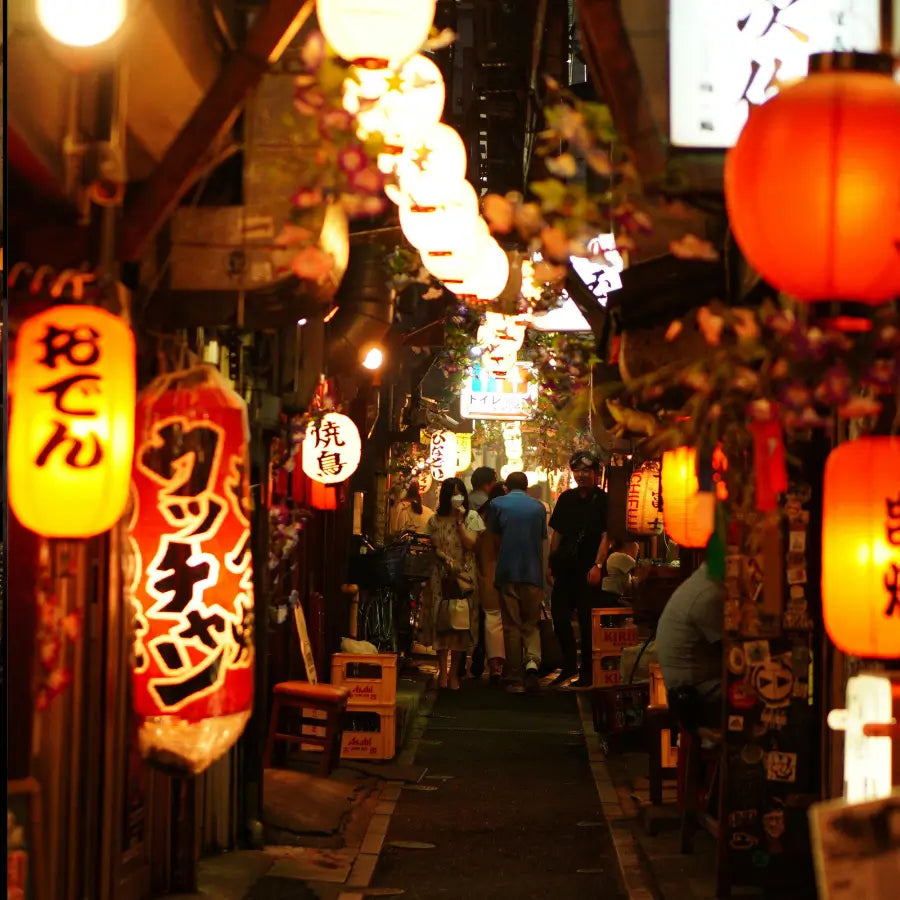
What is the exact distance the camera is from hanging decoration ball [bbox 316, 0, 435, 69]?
7.67 meters

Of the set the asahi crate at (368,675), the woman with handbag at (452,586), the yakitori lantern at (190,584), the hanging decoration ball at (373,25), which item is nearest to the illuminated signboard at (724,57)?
the hanging decoration ball at (373,25)

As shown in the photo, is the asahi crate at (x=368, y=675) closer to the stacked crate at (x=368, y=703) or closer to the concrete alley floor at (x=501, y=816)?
the stacked crate at (x=368, y=703)

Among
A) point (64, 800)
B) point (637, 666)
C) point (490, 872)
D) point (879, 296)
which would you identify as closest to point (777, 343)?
point (879, 296)

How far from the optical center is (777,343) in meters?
5.88

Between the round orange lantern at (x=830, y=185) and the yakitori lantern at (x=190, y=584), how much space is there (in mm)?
3633

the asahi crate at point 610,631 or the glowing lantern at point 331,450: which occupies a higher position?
the glowing lantern at point 331,450

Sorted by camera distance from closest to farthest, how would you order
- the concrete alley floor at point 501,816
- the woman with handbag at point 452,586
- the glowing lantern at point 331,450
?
the concrete alley floor at point 501,816
the glowing lantern at point 331,450
the woman with handbag at point 452,586

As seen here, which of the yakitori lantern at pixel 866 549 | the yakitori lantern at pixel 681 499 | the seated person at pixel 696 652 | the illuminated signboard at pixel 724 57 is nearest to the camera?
the yakitori lantern at pixel 866 549

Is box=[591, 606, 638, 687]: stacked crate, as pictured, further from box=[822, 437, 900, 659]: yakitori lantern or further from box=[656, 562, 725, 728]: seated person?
box=[822, 437, 900, 659]: yakitori lantern

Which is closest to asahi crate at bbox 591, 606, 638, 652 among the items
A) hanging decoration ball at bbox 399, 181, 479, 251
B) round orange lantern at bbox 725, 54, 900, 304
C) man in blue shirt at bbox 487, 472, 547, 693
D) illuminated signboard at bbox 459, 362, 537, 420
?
man in blue shirt at bbox 487, 472, 547, 693

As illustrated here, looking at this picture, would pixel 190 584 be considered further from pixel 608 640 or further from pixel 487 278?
pixel 608 640

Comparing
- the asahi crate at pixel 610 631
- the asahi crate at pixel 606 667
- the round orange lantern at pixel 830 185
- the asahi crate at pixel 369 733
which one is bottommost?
the asahi crate at pixel 369 733

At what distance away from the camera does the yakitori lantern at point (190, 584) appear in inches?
309

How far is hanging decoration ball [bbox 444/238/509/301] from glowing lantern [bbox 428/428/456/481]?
20.1m
